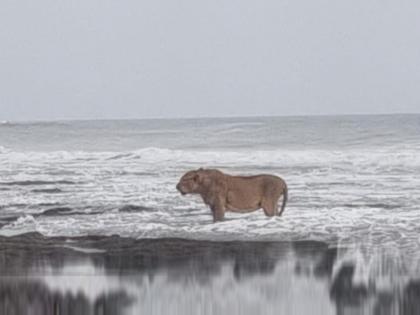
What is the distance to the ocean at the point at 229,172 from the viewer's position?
237 centimetres

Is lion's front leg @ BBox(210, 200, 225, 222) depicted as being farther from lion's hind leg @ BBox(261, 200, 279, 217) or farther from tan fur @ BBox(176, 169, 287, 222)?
lion's hind leg @ BBox(261, 200, 279, 217)

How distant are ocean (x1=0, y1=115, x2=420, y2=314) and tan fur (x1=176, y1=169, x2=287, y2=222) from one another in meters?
0.02

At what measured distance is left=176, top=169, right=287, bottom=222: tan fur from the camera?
7.82ft

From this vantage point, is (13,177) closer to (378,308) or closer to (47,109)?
(47,109)

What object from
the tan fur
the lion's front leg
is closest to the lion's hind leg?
the tan fur

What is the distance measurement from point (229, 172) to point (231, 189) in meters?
0.06

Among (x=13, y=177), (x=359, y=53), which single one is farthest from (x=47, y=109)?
(x=359, y=53)

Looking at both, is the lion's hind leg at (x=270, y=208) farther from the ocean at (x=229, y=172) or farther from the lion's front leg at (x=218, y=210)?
the lion's front leg at (x=218, y=210)

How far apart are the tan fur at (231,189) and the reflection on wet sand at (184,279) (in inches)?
4.8

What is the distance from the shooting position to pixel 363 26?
2.50 meters

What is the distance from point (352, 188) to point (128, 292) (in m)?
0.79

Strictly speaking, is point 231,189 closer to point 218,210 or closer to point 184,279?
point 218,210

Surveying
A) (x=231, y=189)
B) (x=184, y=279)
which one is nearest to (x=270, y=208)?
(x=231, y=189)

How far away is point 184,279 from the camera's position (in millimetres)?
2373
